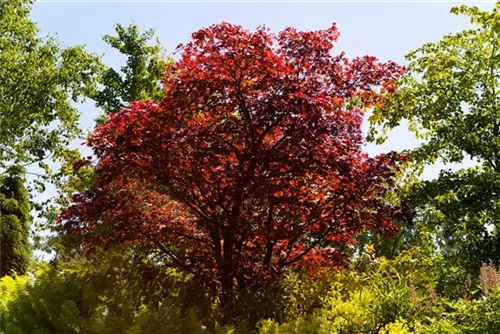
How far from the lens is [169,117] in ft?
26.1

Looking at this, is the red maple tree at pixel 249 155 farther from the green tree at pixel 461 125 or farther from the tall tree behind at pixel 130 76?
the tall tree behind at pixel 130 76

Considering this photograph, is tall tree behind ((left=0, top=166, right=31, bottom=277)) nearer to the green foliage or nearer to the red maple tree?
the red maple tree

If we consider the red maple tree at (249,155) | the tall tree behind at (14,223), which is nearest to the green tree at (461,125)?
the red maple tree at (249,155)

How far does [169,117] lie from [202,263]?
224 cm

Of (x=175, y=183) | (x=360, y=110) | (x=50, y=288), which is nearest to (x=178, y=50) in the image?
(x=175, y=183)

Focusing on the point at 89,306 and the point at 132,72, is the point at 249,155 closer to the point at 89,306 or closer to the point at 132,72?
the point at 89,306

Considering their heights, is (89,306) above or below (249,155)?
below

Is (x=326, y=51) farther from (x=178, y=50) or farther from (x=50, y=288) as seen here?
(x=50, y=288)

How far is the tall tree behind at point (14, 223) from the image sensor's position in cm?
1747

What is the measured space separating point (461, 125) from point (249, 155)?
27.1ft

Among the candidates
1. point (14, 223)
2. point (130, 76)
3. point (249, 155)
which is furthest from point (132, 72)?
point (249, 155)

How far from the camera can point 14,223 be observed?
18.0m

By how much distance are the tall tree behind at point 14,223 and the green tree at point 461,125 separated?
1172 centimetres

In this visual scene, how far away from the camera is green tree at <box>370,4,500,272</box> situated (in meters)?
12.8
